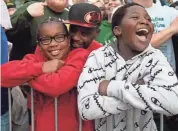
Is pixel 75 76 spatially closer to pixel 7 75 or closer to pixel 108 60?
pixel 108 60

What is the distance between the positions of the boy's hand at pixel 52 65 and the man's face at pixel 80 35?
0.76 feet

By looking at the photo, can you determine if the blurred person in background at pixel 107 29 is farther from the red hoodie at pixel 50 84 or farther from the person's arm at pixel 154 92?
the person's arm at pixel 154 92

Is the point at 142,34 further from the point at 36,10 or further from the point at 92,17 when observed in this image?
the point at 36,10

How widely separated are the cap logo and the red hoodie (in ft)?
0.74

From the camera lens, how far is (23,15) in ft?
11.5

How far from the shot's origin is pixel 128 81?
7.54 feet

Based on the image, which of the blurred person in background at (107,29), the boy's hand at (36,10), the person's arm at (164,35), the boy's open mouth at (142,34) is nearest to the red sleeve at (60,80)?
the boy's open mouth at (142,34)

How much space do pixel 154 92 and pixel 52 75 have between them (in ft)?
2.25

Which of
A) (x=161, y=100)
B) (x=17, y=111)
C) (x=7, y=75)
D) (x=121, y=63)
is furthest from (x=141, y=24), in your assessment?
(x=17, y=111)

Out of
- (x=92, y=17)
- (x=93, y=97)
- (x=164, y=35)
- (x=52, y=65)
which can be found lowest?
(x=164, y=35)

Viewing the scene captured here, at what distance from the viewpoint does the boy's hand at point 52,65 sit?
2432 mm

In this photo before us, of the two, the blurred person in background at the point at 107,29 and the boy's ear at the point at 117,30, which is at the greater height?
the boy's ear at the point at 117,30

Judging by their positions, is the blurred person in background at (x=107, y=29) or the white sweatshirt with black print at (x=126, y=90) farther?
the blurred person in background at (x=107, y=29)

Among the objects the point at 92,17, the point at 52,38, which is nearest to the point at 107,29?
the point at 92,17
